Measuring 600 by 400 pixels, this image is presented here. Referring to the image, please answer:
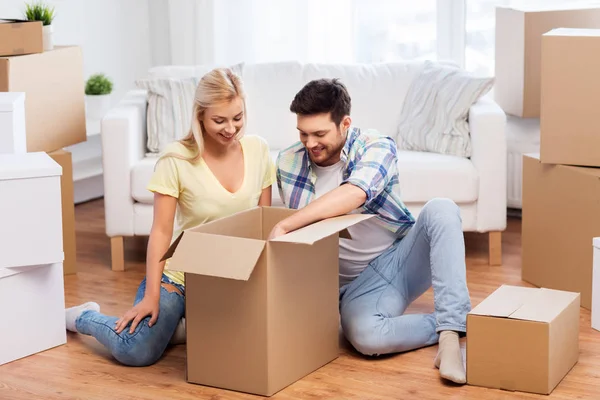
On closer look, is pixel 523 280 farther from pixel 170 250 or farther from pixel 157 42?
pixel 157 42

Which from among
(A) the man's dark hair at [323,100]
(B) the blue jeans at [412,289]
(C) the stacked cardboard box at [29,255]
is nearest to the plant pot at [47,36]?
(C) the stacked cardboard box at [29,255]

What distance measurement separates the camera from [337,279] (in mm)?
2645

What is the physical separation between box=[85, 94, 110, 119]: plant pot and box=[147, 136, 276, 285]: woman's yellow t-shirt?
2.05 metres

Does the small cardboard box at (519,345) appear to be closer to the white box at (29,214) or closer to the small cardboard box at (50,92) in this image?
the white box at (29,214)

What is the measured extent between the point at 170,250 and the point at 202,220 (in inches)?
13.2

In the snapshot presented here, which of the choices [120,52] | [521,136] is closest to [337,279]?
[521,136]

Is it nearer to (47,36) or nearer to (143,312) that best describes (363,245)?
(143,312)

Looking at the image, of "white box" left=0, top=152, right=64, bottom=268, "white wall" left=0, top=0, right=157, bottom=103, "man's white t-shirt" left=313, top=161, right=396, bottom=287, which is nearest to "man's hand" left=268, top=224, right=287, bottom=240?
"man's white t-shirt" left=313, top=161, right=396, bottom=287

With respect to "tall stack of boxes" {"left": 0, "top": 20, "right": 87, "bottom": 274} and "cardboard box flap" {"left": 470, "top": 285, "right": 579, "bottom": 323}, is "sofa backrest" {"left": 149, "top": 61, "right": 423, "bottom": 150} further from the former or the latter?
"cardboard box flap" {"left": 470, "top": 285, "right": 579, "bottom": 323}

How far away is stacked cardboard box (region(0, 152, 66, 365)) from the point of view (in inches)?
106

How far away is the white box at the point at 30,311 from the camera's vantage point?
2.74 m

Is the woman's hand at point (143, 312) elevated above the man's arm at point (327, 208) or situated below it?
below

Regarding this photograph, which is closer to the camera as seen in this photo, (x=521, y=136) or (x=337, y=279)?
(x=337, y=279)

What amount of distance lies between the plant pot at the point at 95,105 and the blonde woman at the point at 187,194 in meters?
2.05
